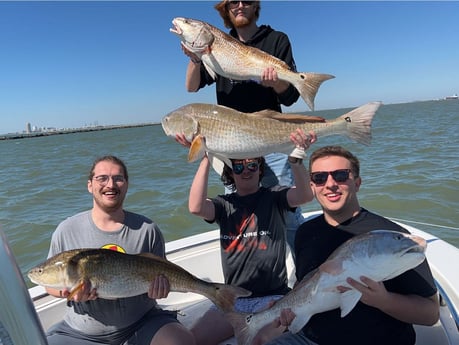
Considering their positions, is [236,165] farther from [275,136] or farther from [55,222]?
→ [55,222]

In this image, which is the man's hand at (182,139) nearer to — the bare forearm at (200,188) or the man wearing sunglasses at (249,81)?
the bare forearm at (200,188)

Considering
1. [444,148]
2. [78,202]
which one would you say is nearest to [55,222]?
[78,202]

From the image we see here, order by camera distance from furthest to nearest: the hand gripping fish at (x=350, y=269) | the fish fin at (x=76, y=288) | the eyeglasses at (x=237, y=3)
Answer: the eyeglasses at (x=237, y=3) → the fish fin at (x=76, y=288) → the hand gripping fish at (x=350, y=269)

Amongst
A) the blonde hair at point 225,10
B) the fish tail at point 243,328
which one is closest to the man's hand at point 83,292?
the fish tail at point 243,328

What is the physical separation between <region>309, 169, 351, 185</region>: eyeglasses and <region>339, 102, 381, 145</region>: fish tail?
23cm

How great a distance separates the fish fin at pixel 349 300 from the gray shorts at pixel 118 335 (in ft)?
4.90

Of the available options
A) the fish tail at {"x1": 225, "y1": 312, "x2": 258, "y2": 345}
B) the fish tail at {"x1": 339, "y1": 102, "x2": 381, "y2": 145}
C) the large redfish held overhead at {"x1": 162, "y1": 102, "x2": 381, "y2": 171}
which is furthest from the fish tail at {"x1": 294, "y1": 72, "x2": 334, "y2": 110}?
the fish tail at {"x1": 225, "y1": 312, "x2": 258, "y2": 345}

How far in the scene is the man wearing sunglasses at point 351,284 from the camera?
83.7 inches

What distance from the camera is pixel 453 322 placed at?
309cm

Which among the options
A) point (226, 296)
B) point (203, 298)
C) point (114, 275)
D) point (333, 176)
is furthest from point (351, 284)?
point (203, 298)

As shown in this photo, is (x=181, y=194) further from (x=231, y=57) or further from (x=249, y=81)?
(x=231, y=57)

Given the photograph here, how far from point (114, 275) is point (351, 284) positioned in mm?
1575

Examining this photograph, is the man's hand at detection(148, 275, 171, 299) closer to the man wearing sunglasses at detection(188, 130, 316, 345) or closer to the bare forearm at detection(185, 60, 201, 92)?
the man wearing sunglasses at detection(188, 130, 316, 345)

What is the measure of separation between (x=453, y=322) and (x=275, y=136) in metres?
2.15
